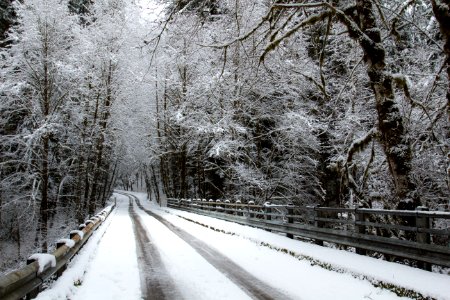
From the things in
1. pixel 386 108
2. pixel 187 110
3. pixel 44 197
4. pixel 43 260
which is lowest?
pixel 43 260

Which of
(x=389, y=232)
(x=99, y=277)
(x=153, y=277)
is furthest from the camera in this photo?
(x=389, y=232)

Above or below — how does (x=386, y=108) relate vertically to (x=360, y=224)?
above

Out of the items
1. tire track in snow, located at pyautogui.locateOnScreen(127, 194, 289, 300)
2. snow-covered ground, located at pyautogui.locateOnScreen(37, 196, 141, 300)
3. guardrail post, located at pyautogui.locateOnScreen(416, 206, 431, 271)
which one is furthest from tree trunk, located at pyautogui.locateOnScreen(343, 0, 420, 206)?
snow-covered ground, located at pyautogui.locateOnScreen(37, 196, 141, 300)

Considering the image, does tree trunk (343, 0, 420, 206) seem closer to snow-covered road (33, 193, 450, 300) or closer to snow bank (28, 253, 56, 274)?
snow-covered road (33, 193, 450, 300)

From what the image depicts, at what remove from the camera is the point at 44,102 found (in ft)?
64.4

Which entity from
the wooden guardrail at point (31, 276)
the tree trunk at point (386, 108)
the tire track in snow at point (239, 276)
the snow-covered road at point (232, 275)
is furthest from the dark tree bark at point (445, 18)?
the wooden guardrail at point (31, 276)

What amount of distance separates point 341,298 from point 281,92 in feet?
56.1

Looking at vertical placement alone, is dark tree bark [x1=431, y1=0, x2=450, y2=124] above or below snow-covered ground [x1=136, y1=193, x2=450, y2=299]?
above

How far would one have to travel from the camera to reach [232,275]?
7336 mm

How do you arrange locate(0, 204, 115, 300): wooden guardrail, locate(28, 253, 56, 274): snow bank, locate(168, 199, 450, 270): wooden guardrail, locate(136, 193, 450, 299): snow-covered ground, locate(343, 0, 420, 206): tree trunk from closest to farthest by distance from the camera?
locate(0, 204, 115, 300): wooden guardrail
locate(28, 253, 56, 274): snow bank
locate(136, 193, 450, 299): snow-covered ground
locate(168, 199, 450, 270): wooden guardrail
locate(343, 0, 420, 206): tree trunk

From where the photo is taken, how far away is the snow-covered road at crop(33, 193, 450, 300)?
601cm

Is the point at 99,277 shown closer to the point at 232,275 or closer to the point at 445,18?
the point at 232,275

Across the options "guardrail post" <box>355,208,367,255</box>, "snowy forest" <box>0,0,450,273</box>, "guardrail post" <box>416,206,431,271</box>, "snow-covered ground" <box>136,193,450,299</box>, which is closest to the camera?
"snow-covered ground" <box>136,193,450,299</box>

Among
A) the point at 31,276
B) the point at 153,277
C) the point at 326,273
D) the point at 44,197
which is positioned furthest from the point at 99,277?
the point at 44,197
